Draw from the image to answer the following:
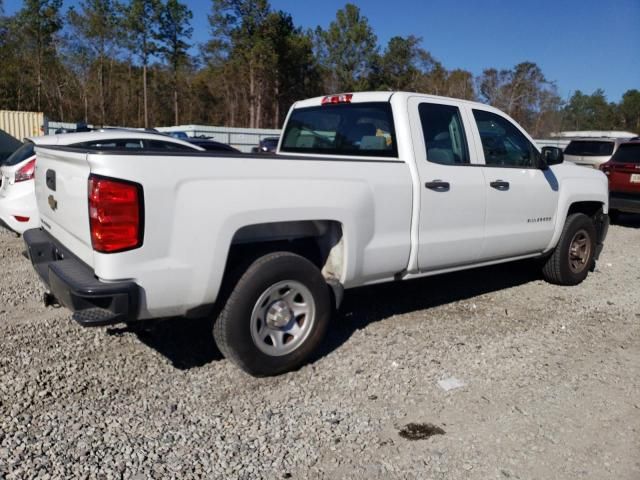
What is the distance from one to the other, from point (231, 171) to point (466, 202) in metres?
2.24

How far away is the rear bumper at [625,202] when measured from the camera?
35.4 feet

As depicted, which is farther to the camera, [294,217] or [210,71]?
[210,71]

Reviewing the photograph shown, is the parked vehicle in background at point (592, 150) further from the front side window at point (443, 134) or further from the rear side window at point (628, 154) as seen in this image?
the front side window at point (443, 134)

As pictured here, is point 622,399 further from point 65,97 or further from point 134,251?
point 65,97

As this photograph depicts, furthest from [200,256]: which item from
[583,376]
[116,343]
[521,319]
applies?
[521,319]

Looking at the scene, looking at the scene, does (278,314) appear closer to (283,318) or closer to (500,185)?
(283,318)

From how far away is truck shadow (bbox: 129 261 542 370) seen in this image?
4.30 m

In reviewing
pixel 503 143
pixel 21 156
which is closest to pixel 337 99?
pixel 503 143

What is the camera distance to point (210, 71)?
5006 cm

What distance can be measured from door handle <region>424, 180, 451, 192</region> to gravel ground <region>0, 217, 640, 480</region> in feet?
4.04

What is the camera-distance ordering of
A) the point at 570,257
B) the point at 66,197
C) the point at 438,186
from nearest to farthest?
Answer: 1. the point at 66,197
2. the point at 438,186
3. the point at 570,257

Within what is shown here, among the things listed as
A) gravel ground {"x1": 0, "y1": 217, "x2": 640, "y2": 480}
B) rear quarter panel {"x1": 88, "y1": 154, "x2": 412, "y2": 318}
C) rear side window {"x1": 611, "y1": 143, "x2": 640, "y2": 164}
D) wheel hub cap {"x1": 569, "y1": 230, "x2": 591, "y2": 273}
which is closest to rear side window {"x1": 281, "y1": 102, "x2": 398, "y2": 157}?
rear quarter panel {"x1": 88, "y1": 154, "x2": 412, "y2": 318}

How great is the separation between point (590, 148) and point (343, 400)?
516 inches

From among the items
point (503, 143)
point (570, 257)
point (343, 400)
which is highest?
point (503, 143)
